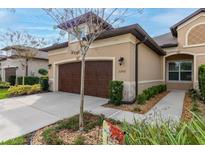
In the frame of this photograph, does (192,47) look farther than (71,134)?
Yes

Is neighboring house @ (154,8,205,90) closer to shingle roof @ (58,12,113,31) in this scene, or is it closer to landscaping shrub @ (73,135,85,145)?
shingle roof @ (58,12,113,31)

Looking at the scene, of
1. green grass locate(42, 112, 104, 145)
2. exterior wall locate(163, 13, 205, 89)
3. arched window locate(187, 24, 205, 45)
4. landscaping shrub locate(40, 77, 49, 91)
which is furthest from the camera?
landscaping shrub locate(40, 77, 49, 91)

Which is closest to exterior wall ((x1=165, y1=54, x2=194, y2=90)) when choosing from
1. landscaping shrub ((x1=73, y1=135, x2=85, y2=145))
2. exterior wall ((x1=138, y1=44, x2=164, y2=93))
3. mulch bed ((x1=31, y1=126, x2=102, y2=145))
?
exterior wall ((x1=138, y1=44, x2=164, y2=93))

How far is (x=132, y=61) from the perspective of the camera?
9.35 meters

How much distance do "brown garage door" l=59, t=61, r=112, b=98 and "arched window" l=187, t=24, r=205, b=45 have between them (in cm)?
795

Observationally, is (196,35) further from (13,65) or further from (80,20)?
(13,65)

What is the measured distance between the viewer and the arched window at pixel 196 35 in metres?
13.5

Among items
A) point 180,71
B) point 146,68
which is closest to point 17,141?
point 146,68

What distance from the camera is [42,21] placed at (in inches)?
267

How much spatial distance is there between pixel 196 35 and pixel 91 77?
8.92 m

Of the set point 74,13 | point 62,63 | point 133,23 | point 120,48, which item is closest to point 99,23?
point 74,13

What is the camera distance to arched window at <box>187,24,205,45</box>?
13.5m
